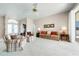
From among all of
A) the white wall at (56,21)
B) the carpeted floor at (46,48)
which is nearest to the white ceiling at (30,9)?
the white wall at (56,21)

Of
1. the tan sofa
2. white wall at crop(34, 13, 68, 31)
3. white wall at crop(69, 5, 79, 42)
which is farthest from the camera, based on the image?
white wall at crop(69, 5, 79, 42)

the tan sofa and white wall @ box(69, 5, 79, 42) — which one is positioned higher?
white wall @ box(69, 5, 79, 42)

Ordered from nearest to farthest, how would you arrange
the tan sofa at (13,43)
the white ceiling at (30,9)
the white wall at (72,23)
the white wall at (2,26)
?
the white ceiling at (30,9)
the white wall at (2,26)
the tan sofa at (13,43)
the white wall at (72,23)

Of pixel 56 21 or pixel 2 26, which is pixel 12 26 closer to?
pixel 2 26

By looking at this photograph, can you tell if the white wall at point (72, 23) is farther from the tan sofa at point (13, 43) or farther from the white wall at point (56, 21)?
the tan sofa at point (13, 43)

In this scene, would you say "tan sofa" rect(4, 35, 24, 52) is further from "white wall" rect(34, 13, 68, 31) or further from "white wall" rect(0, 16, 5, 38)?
"white wall" rect(34, 13, 68, 31)

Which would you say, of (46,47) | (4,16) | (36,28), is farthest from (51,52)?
(4,16)

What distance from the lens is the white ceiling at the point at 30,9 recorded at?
4434mm

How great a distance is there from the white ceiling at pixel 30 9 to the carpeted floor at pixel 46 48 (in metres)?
1.02

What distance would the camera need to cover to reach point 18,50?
4.79 m

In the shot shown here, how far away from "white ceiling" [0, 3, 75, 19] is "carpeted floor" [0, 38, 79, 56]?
102 cm

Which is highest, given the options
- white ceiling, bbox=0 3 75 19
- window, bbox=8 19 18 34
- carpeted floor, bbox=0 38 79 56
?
white ceiling, bbox=0 3 75 19

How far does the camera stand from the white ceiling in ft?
14.5

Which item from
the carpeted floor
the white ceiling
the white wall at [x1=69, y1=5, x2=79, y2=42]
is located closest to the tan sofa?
the carpeted floor
